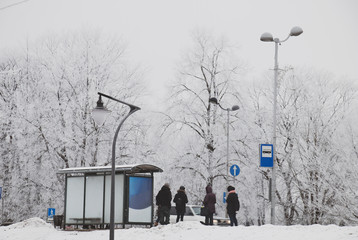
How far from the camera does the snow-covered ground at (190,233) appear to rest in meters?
13.8

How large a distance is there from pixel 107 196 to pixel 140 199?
4.33 feet

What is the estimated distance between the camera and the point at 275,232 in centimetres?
1475

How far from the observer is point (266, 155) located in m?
20.0

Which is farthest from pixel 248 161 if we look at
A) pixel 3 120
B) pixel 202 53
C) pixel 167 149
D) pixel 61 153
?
pixel 3 120

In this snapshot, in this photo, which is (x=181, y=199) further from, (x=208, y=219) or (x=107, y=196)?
(x=107, y=196)

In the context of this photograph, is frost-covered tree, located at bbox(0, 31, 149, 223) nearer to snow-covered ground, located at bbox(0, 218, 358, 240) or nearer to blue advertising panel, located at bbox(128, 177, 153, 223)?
snow-covered ground, located at bbox(0, 218, 358, 240)

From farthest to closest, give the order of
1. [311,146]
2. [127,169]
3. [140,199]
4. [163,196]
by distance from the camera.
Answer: [311,146]
[163,196]
[140,199]
[127,169]

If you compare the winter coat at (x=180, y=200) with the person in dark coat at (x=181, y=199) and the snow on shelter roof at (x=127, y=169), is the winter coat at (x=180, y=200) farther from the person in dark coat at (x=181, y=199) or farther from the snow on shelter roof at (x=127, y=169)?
the snow on shelter roof at (x=127, y=169)

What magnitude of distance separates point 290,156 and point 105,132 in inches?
504

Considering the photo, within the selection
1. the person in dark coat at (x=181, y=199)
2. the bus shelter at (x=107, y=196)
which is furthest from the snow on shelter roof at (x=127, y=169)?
the person in dark coat at (x=181, y=199)

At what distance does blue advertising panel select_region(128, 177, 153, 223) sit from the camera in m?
19.9

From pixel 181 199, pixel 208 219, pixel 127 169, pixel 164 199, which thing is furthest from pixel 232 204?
pixel 127 169

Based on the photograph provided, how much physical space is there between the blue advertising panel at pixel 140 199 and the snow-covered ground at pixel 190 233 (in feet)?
5.08

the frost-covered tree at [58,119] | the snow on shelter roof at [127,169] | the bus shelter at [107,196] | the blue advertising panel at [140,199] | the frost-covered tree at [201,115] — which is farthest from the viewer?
the frost-covered tree at [201,115]
